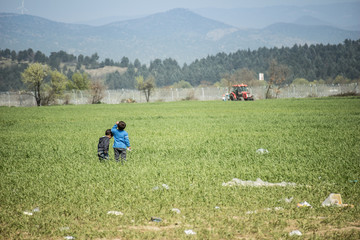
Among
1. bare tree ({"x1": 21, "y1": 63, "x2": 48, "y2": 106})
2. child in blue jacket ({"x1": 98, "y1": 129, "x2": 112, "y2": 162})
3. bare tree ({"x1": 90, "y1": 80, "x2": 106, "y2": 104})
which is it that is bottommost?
child in blue jacket ({"x1": 98, "y1": 129, "x2": 112, "y2": 162})

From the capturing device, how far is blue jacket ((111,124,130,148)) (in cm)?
1152

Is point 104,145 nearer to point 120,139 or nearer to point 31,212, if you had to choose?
point 120,139

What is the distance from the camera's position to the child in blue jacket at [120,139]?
37.8 feet

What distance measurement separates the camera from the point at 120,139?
11625 mm

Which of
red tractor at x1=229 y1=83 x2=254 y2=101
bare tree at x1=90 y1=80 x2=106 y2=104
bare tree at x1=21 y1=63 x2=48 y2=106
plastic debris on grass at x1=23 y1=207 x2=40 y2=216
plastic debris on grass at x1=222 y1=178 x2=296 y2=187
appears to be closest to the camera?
plastic debris on grass at x1=23 y1=207 x2=40 y2=216

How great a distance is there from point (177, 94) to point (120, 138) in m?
83.3

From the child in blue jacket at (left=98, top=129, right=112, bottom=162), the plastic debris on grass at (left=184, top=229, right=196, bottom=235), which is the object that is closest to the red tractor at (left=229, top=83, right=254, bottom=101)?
the child in blue jacket at (left=98, top=129, right=112, bottom=162)

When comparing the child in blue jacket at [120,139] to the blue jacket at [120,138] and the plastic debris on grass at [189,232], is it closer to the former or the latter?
the blue jacket at [120,138]

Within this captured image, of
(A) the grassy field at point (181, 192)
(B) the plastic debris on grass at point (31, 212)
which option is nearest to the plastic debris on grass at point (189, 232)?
(A) the grassy field at point (181, 192)

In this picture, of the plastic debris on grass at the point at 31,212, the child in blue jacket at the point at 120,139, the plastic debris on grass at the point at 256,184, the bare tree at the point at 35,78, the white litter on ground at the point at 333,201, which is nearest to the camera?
the plastic debris on grass at the point at 31,212

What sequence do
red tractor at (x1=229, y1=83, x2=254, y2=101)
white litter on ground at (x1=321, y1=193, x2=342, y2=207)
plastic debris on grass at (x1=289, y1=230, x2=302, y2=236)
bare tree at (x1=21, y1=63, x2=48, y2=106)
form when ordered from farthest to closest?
bare tree at (x1=21, y1=63, x2=48, y2=106) → red tractor at (x1=229, y1=83, x2=254, y2=101) → white litter on ground at (x1=321, y1=193, x2=342, y2=207) → plastic debris on grass at (x1=289, y1=230, x2=302, y2=236)

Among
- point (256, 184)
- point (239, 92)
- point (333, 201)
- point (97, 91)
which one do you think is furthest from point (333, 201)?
point (97, 91)

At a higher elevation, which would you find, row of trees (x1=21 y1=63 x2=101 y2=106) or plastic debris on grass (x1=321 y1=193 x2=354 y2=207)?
row of trees (x1=21 y1=63 x2=101 y2=106)

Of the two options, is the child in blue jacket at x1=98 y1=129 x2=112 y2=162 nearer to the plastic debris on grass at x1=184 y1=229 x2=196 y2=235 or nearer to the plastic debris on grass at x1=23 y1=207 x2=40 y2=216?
the plastic debris on grass at x1=23 y1=207 x2=40 y2=216
